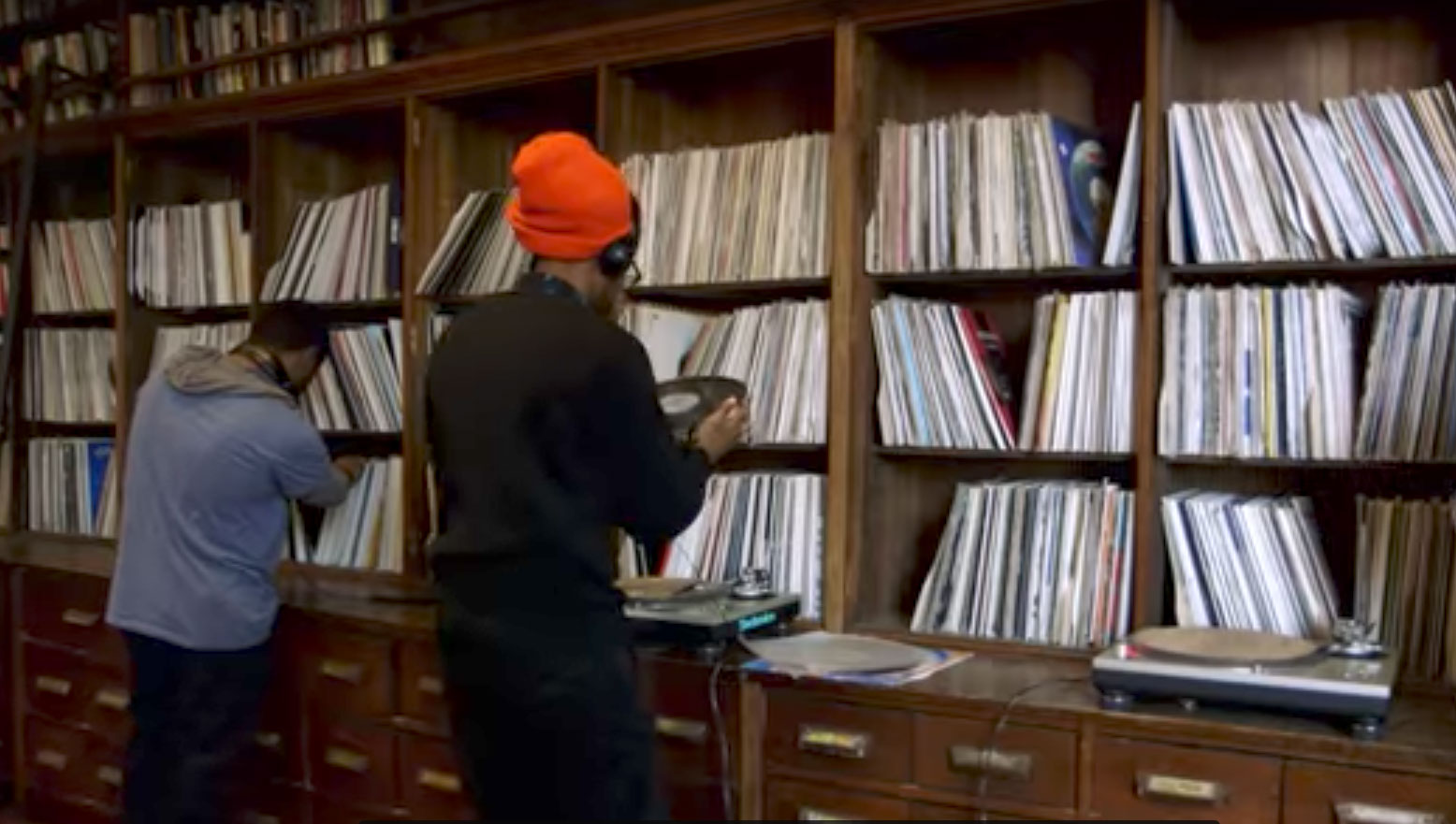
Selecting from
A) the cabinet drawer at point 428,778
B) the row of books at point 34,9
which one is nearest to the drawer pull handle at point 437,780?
the cabinet drawer at point 428,778

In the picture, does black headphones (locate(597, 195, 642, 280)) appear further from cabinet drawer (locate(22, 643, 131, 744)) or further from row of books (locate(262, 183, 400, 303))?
cabinet drawer (locate(22, 643, 131, 744))

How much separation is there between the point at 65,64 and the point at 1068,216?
293 cm

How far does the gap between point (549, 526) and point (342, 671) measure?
1181 mm

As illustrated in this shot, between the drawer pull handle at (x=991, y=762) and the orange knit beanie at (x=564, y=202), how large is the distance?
89 cm

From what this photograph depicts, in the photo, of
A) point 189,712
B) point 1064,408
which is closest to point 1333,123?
point 1064,408

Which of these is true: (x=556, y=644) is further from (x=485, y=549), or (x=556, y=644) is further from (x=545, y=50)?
(x=545, y=50)

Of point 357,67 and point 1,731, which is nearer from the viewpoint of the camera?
point 357,67

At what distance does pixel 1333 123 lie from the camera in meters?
2.08

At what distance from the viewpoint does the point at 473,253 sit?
2.88 metres

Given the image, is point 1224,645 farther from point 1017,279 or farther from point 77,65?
point 77,65

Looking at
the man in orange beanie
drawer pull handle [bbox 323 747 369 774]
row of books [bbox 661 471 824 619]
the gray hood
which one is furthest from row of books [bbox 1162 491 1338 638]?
the gray hood

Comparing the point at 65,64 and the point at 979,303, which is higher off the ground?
the point at 65,64

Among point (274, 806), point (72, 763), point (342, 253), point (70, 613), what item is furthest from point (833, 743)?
point (72, 763)

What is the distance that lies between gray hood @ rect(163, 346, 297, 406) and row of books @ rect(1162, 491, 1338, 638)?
168cm
